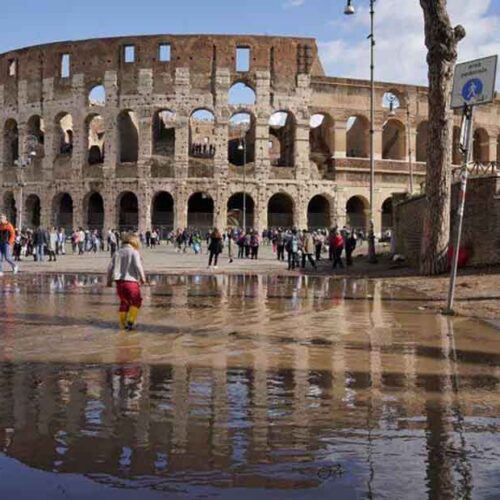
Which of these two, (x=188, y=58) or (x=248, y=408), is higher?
(x=188, y=58)

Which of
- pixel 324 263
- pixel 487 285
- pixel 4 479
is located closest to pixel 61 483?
pixel 4 479

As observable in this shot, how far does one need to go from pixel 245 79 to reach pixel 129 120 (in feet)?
30.4

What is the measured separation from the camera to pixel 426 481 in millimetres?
3539

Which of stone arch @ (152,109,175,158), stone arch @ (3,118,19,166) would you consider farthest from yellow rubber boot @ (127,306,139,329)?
stone arch @ (3,118,19,166)

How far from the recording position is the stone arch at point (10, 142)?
54.2m

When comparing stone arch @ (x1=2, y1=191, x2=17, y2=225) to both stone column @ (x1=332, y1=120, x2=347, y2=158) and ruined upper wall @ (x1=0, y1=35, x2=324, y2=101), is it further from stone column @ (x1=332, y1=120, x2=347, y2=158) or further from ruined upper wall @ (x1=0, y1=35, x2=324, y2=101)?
stone column @ (x1=332, y1=120, x2=347, y2=158)

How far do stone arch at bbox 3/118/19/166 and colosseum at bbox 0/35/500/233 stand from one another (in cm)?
43

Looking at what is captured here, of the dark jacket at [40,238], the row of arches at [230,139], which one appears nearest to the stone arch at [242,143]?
the row of arches at [230,139]

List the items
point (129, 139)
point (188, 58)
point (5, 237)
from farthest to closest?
point (129, 139), point (188, 58), point (5, 237)

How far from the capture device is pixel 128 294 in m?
9.15

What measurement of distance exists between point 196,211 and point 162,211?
2468 mm

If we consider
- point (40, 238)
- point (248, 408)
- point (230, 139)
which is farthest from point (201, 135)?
point (248, 408)

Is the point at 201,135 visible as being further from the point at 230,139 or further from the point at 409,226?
the point at 409,226

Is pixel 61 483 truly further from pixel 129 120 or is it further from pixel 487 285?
pixel 129 120
